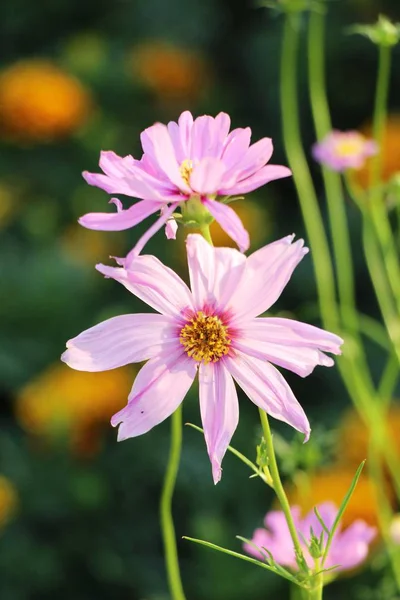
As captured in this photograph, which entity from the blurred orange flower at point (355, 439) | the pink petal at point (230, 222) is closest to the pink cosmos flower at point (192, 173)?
the pink petal at point (230, 222)

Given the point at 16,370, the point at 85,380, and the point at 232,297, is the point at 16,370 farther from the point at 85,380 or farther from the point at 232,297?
the point at 232,297

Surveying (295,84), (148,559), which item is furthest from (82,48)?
(148,559)

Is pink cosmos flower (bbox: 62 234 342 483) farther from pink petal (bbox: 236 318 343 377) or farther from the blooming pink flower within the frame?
the blooming pink flower

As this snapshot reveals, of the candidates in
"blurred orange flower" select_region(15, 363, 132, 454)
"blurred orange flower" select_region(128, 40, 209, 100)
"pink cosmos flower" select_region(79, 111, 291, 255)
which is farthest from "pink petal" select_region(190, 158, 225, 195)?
"blurred orange flower" select_region(128, 40, 209, 100)

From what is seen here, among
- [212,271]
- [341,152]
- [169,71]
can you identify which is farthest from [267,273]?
[169,71]

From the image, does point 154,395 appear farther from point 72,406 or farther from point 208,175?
point 72,406
